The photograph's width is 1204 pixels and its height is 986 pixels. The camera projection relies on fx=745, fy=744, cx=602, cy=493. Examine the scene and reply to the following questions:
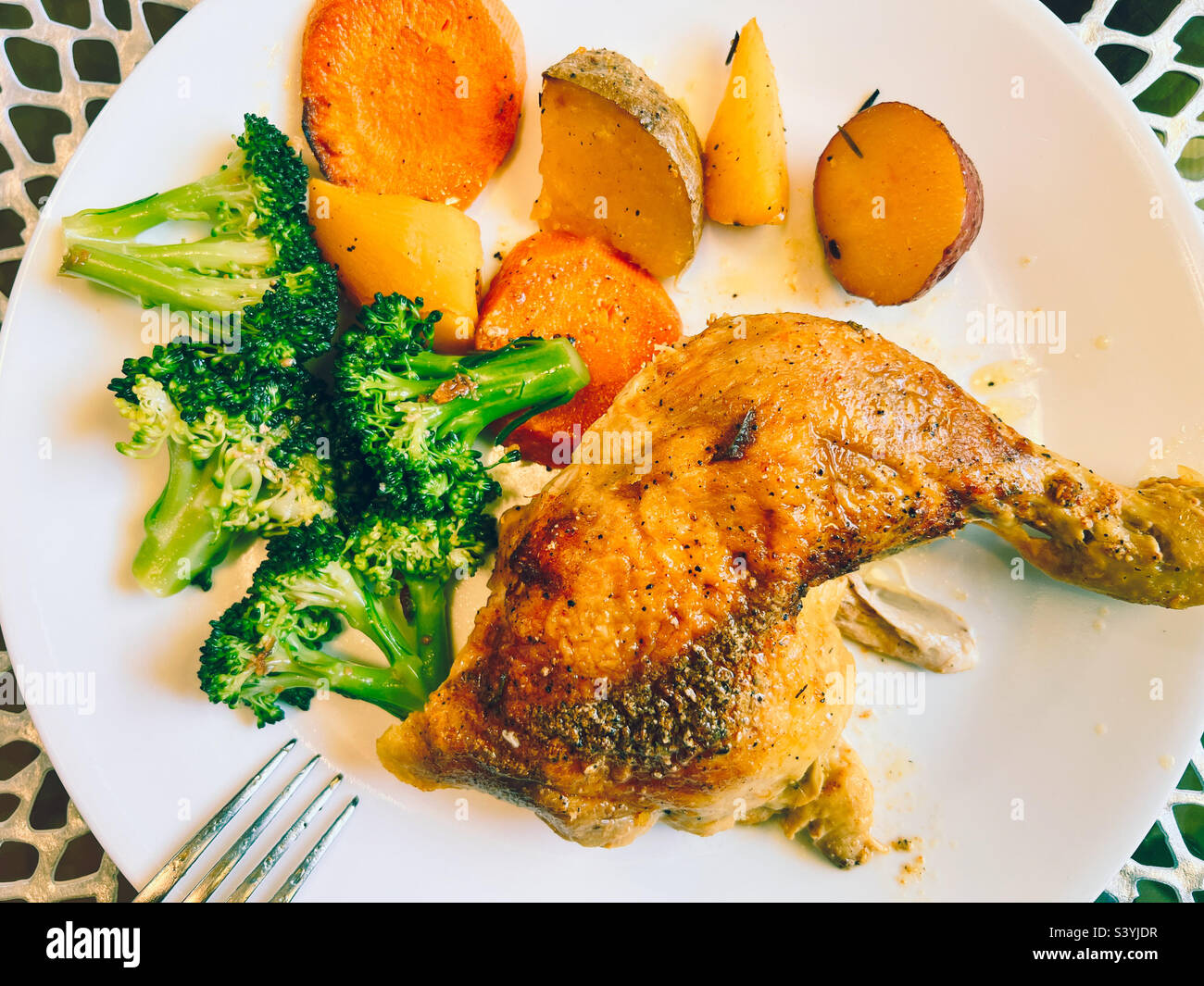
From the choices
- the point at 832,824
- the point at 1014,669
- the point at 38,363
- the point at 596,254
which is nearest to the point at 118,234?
the point at 38,363

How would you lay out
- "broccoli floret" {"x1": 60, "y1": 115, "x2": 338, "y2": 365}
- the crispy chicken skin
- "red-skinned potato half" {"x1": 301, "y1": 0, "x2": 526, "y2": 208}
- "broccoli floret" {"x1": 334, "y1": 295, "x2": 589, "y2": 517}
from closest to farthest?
the crispy chicken skin < "broccoli floret" {"x1": 334, "y1": 295, "x2": 589, "y2": 517} < "broccoli floret" {"x1": 60, "y1": 115, "x2": 338, "y2": 365} < "red-skinned potato half" {"x1": 301, "y1": 0, "x2": 526, "y2": 208}

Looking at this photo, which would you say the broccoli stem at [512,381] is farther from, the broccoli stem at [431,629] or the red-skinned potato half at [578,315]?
the broccoli stem at [431,629]

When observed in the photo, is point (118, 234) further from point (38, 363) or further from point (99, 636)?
point (99, 636)

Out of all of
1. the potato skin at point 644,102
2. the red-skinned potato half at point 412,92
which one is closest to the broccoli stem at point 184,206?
the red-skinned potato half at point 412,92

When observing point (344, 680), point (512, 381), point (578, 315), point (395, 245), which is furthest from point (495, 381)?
point (344, 680)

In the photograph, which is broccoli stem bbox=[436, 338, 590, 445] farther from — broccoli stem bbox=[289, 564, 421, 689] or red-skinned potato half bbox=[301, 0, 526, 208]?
red-skinned potato half bbox=[301, 0, 526, 208]

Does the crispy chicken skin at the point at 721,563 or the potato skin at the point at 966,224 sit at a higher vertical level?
the potato skin at the point at 966,224

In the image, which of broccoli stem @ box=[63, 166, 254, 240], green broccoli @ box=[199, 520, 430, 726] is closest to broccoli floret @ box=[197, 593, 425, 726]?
green broccoli @ box=[199, 520, 430, 726]
